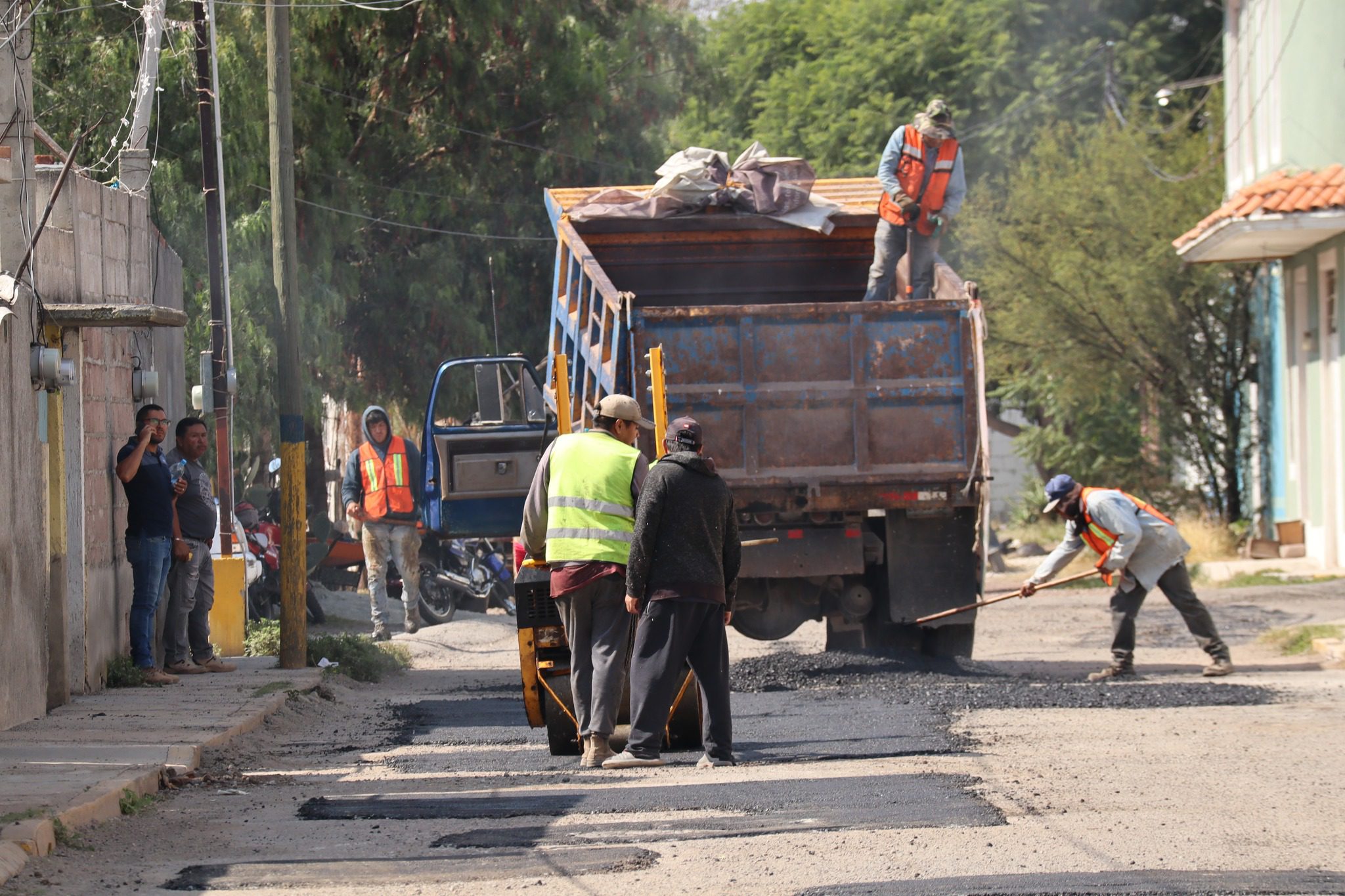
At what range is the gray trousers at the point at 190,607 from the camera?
1087cm

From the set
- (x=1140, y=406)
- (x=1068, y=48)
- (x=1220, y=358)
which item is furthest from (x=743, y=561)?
(x=1068, y=48)

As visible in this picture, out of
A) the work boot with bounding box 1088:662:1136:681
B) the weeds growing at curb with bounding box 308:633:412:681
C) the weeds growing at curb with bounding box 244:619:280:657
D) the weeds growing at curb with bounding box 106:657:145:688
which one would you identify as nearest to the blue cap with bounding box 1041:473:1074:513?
the work boot with bounding box 1088:662:1136:681

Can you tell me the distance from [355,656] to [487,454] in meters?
1.79

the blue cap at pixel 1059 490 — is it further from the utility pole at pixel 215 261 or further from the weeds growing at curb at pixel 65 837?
the weeds growing at curb at pixel 65 837

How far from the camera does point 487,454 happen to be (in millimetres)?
12750

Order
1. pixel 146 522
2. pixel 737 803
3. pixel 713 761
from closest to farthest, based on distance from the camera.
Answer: pixel 737 803, pixel 713 761, pixel 146 522

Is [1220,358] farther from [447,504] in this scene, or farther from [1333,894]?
[1333,894]

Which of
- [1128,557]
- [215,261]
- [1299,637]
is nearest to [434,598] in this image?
[215,261]

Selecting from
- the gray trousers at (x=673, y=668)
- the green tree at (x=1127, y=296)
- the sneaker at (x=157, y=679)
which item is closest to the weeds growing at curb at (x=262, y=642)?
the sneaker at (x=157, y=679)

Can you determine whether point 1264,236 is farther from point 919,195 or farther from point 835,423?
point 835,423

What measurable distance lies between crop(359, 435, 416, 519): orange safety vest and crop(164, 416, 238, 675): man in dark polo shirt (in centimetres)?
273

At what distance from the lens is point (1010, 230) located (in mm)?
25125

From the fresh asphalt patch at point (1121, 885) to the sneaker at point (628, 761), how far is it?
2.54 metres

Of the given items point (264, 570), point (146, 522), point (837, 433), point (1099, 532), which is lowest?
point (264, 570)
